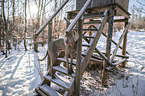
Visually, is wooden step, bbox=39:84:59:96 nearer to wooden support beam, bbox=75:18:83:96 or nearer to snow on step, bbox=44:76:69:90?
snow on step, bbox=44:76:69:90

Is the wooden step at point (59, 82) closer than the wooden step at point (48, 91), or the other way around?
the wooden step at point (59, 82)

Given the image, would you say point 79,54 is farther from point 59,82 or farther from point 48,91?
point 48,91

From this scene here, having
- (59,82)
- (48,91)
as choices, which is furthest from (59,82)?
(48,91)

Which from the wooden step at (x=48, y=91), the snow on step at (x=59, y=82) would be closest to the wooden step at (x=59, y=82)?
the snow on step at (x=59, y=82)

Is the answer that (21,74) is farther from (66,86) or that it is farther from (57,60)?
(66,86)

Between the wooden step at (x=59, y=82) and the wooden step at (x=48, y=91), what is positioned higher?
the wooden step at (x=59, y=82)

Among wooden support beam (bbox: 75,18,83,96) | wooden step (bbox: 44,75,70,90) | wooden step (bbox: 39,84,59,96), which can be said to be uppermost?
wooden support beam (bbox: 75,18,83,96)

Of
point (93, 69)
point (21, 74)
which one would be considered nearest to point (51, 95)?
point (21, 74)

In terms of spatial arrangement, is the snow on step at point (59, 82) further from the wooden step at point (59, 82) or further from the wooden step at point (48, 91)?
the wooden step at point (48, 91)

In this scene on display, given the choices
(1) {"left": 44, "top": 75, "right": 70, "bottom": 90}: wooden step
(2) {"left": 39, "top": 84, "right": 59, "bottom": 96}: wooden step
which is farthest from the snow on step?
(2) {"left": 39, "top": 84, "right": 59, "bottom": 96}: wooden step

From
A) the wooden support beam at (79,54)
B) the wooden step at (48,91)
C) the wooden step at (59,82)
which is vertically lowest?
the wooden step at (48,91)

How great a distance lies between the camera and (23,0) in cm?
891

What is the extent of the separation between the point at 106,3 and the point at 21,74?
15.4 ft

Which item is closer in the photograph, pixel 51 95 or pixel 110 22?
pixel 51 95
